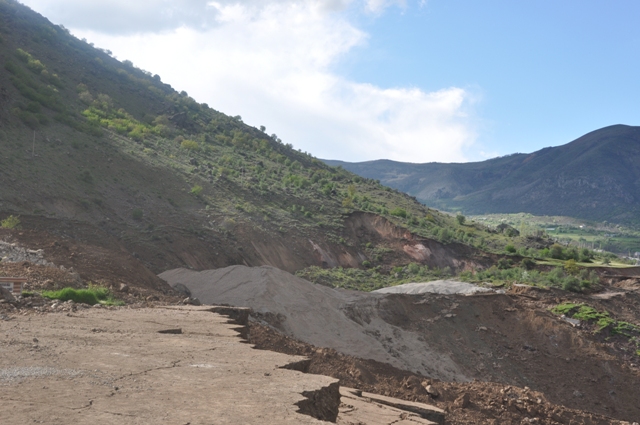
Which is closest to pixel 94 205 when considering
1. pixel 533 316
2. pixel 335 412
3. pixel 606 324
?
pixel 533 316

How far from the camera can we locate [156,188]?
45.1m

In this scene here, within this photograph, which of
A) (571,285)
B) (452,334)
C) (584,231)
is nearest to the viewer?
(452,334)

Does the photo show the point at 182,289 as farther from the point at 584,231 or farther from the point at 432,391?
the point at 584,231

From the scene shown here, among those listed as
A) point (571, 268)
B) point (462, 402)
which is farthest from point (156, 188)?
point (462, 402)

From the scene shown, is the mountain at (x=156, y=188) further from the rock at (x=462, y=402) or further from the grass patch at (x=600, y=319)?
the grass patch at (x=600, y=319)

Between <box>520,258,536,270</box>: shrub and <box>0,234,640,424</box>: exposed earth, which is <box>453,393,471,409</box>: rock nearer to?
<box>0,234,640,424</box>: exposed earth

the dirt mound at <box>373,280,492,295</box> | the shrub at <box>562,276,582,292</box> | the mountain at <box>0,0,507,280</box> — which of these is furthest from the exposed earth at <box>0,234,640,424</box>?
the mountain at <box>0,0,507,280</box>

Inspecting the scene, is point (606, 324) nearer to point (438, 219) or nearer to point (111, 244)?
point (111, 244)

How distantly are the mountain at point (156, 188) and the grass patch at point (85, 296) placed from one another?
14.5 feet

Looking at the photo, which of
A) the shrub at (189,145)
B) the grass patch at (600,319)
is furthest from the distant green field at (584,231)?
the grass patch at (600,319)

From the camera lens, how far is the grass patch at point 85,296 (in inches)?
586

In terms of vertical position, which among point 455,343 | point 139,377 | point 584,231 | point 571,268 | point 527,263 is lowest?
point 455,343

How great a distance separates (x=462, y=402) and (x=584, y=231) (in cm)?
14115

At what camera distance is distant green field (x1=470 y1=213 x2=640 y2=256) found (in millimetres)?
124312
